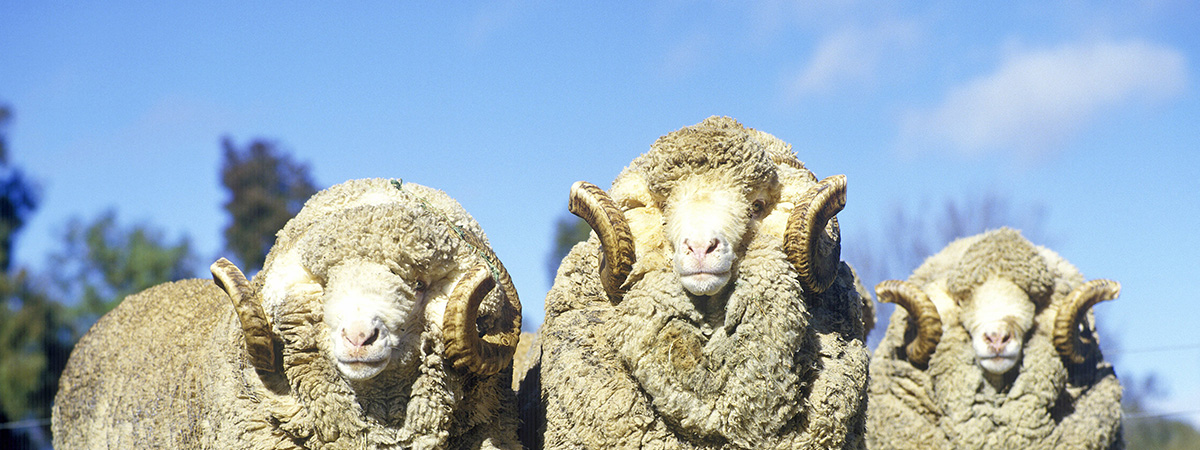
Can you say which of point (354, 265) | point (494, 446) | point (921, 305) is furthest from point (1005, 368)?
point (354, 265)

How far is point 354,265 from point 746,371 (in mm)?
1635

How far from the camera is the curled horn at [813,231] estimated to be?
4230mm

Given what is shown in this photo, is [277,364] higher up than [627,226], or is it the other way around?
[627,226]

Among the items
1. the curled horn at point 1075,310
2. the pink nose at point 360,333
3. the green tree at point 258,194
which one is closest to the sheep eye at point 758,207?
the pink nose at point 360,333

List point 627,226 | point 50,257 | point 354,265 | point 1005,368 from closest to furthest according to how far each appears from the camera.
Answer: point 354,265 < point 627,226 < point 1005,368 < point 50,257

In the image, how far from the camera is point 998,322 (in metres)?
6.21

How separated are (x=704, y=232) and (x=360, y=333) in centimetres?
140

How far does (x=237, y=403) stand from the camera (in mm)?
4441

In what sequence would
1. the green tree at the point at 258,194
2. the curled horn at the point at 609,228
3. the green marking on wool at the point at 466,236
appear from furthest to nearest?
the green tree at the point at 258,194 → the green marking on wool at the point at 466,236 → the curled horn at the point at 609,228

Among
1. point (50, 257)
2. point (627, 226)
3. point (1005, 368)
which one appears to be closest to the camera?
point (627, 226)

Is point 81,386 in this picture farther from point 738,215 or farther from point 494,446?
point 738,215

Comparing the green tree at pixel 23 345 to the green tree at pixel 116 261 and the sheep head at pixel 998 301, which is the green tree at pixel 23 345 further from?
the sheep head at pixel 998 301

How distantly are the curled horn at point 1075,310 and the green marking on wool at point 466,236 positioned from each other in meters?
3.62

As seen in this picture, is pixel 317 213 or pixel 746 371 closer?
pixel 746 371
